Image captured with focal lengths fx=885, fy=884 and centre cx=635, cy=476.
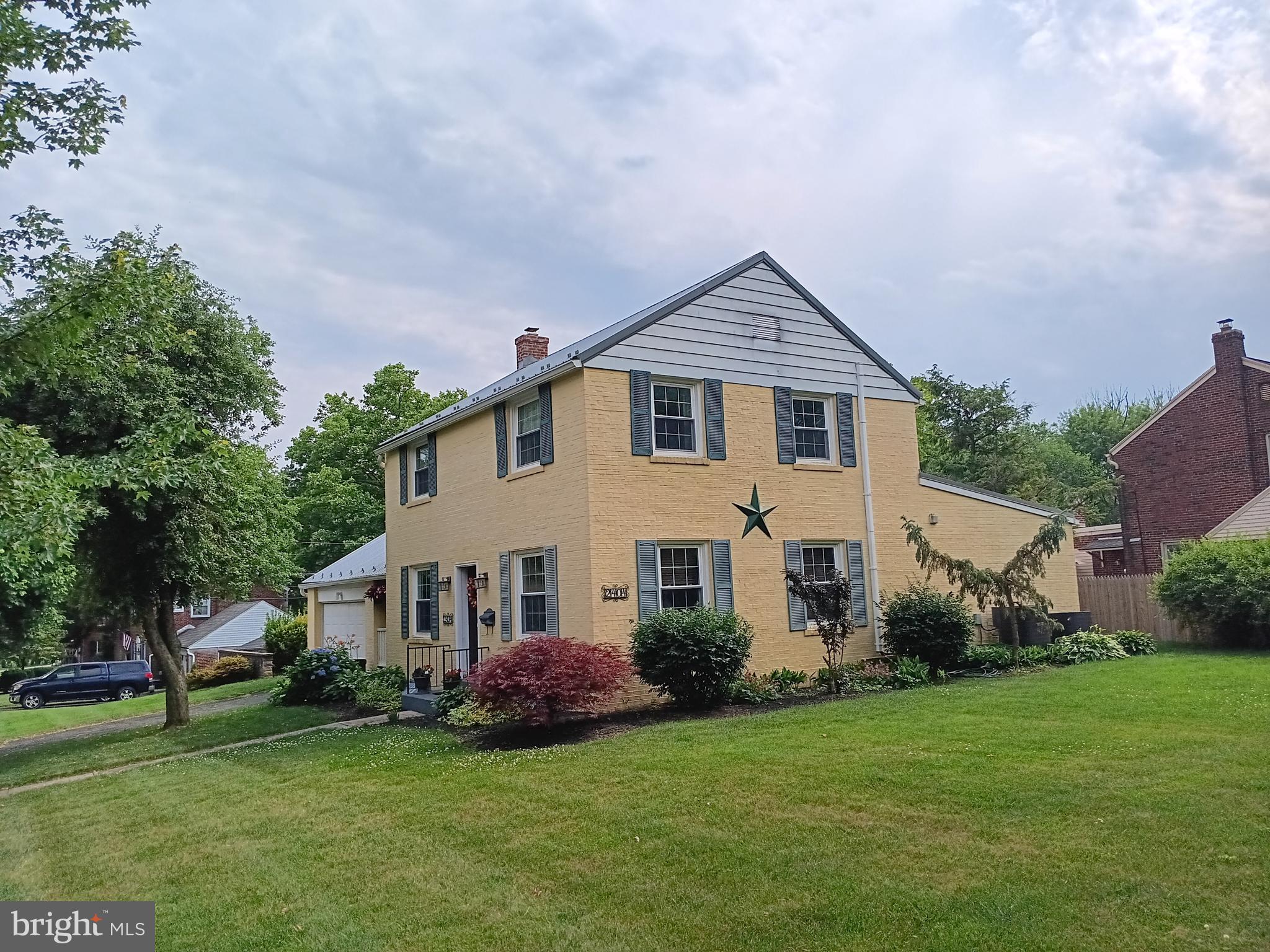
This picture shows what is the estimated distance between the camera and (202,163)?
11500 mm

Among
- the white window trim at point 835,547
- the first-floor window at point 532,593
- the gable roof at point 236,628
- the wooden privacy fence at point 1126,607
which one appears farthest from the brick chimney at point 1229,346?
the gable roof at point 236,628

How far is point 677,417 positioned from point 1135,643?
10265 millimetres

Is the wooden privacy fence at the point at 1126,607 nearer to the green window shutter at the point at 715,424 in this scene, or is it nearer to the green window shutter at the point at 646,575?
the green window shutter at the point at 715,424

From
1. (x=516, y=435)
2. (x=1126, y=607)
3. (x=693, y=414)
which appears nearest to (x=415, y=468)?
(x=516, y=435)

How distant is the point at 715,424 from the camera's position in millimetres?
14000

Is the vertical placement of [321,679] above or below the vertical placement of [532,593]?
below

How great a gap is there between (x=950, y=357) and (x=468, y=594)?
1010 inches

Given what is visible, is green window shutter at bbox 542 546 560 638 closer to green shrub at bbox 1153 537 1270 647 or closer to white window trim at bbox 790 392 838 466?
white window trim at bbox 790 392 838 466

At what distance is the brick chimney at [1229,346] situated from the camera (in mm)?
24188

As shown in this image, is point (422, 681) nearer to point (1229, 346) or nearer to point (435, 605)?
point (435, 605)

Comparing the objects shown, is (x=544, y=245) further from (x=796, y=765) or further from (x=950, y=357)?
(x=950, y=357)

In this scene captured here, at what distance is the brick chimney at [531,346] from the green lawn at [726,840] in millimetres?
10604

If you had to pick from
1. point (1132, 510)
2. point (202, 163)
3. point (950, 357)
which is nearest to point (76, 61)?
point (202, 163)

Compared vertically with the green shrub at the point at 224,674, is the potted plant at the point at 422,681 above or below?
above
